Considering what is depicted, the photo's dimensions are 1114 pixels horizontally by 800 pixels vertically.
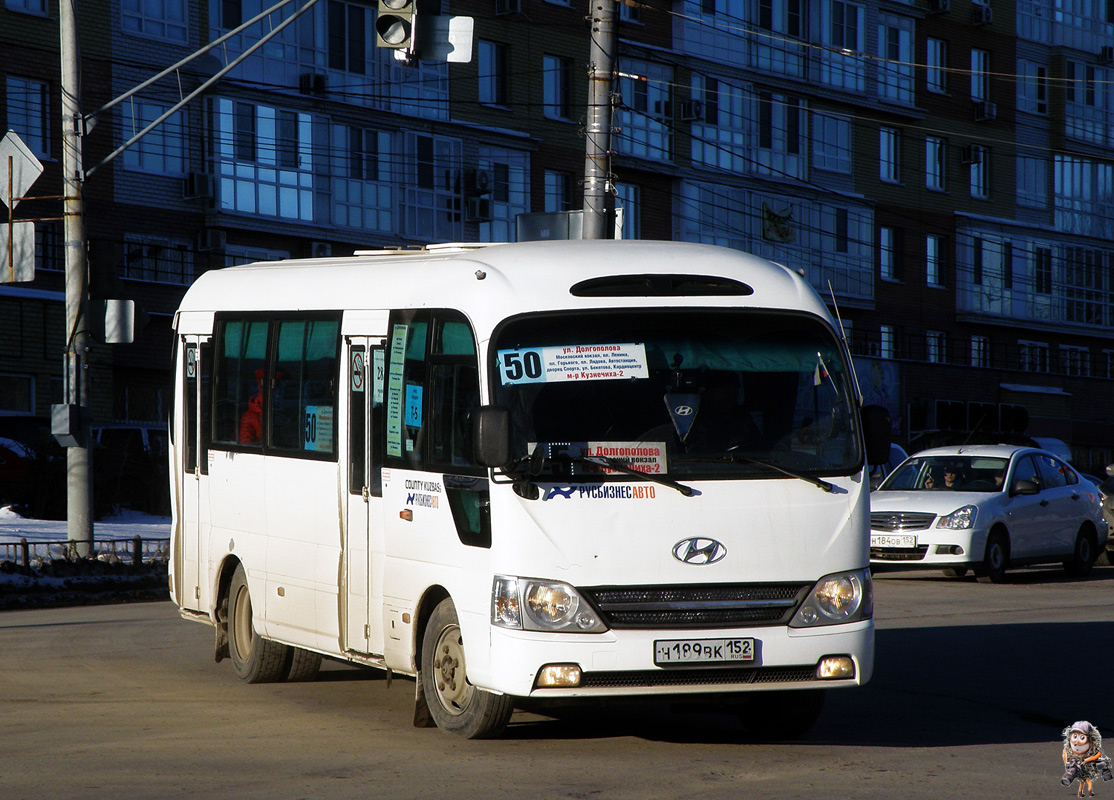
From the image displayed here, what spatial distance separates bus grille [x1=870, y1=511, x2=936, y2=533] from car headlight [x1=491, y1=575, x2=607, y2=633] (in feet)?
39.2

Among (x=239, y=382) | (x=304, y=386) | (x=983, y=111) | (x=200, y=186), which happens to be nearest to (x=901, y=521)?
(x=239, y=382)

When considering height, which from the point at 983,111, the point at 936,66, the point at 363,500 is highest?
the point at 936,66

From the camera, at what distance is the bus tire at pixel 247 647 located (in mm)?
11070

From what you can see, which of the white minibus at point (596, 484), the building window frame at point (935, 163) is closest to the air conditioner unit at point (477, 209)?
the building window frame at point (935, 163)

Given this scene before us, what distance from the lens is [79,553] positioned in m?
18.8

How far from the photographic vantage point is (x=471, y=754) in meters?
8.18

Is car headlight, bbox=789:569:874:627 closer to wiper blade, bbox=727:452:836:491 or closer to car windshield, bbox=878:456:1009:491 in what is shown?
wiper blade, bbox=727:452:836:491

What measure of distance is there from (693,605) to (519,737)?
1.40m

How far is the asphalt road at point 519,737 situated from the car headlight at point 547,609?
0.65 m

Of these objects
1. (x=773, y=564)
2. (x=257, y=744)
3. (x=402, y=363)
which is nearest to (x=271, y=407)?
(x=402, y=363)

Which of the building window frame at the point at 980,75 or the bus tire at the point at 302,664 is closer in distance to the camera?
the bus tire at the point at 302,664

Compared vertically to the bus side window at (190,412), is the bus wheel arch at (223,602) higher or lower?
lower
